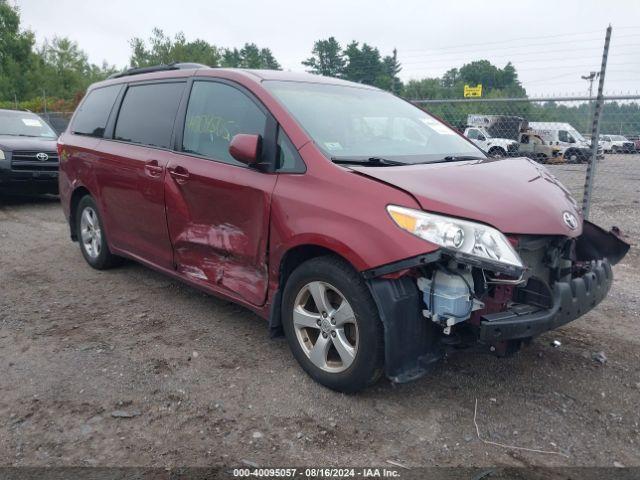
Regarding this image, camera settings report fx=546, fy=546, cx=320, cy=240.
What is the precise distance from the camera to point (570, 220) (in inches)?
119

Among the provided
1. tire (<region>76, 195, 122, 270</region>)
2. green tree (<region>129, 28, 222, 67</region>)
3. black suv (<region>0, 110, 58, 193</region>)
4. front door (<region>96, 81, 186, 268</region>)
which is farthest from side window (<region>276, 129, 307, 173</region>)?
green tree (<region>129, 28, 222, 67</region>)

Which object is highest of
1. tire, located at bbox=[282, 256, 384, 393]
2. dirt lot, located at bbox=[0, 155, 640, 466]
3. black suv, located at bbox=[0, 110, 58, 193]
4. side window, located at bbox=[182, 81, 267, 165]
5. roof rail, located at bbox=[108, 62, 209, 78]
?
roof rail, located at bbox=[108, 62, 209, 78]

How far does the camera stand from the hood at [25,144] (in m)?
8.76

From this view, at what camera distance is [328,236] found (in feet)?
9.50

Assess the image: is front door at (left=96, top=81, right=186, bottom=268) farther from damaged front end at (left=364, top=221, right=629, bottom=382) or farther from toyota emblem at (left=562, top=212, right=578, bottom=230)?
toyota emblem at (left=562, top=212, right=578, bottom=230)

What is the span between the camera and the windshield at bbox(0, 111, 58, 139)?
977 centimetres

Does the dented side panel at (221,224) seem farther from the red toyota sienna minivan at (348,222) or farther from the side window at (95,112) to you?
the side window at (95,112)

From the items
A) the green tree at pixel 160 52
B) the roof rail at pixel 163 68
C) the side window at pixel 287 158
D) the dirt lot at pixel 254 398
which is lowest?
the dirt lot at pixel 254 398

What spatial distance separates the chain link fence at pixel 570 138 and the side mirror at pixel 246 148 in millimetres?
4054

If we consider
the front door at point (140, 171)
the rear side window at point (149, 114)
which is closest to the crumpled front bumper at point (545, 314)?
the front door at point (140, 171)

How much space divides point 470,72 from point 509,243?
57411 mm

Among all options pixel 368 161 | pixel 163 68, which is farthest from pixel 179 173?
pixel 368 161

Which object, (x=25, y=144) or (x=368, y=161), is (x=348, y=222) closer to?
(x=368, y=161)

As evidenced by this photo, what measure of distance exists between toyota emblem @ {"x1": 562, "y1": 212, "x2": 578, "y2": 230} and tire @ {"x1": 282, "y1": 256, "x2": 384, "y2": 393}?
1.16 meters
